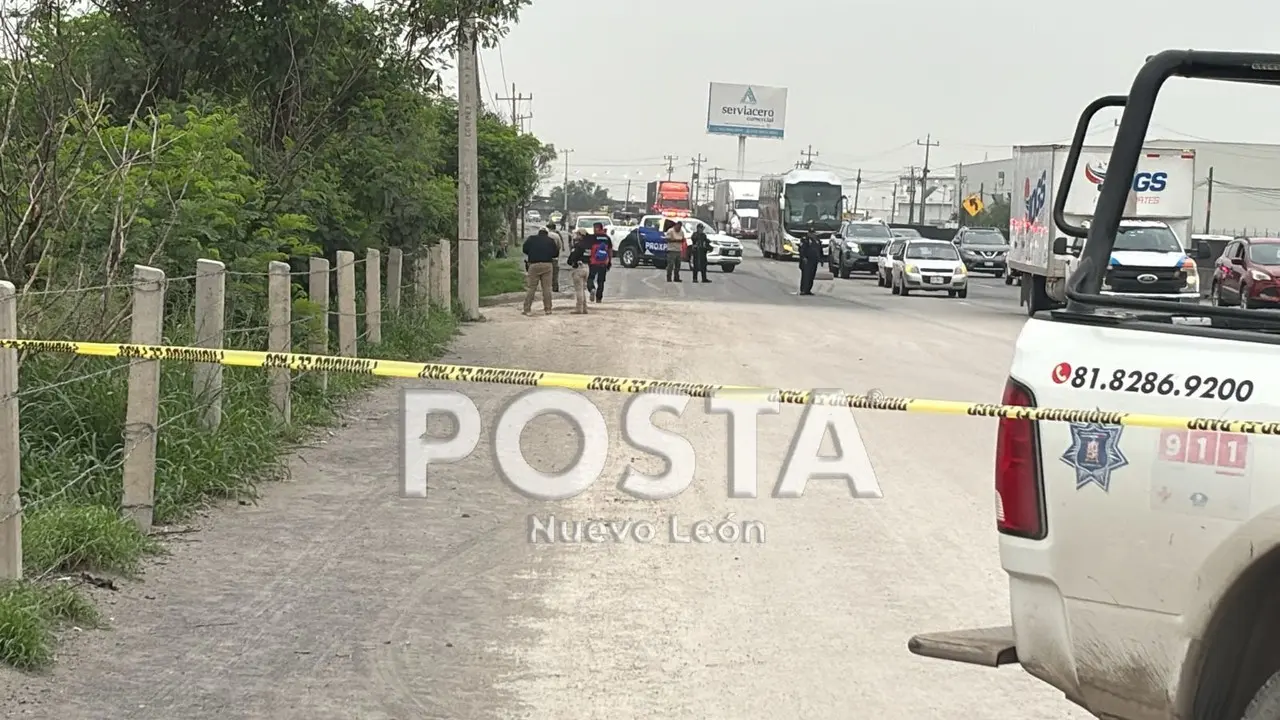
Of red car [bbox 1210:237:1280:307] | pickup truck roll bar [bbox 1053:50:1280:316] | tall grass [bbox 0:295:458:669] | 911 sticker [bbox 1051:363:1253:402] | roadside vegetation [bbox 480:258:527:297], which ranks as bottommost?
roadside vegetation [bbox 480:258:527:297]

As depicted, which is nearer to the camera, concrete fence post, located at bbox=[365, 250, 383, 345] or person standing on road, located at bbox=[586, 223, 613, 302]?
concrete fence post, located at bbox=[365, 250, 383, 345]

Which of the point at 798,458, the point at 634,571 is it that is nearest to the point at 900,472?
the point at 798,458

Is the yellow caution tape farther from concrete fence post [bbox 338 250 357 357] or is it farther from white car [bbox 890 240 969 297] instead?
white car [bbox 890 240 969 297]

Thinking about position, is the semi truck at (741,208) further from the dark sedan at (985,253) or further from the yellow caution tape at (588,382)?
the yellow caution tape at (588,382)

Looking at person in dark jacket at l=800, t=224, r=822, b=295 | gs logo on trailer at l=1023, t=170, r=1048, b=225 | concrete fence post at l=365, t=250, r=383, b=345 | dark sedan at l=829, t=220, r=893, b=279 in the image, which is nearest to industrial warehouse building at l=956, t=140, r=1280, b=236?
gs logo on trailer at l=1023, t=170, r=1048, b=225

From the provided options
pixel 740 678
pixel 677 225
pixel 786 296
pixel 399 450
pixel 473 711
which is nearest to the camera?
pixel 473 711

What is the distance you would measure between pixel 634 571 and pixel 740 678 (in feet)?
6.26

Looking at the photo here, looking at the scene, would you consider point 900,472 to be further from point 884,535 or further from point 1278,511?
point 1278,511

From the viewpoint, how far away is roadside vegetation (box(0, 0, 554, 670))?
27.9 ft

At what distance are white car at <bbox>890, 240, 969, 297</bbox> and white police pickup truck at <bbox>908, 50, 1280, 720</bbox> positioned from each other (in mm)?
34887

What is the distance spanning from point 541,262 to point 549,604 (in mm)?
19748

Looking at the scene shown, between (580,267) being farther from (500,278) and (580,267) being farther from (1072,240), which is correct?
(500,278)

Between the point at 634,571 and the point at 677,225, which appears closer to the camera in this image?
the point at 634,571

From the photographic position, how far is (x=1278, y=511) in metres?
3.48
